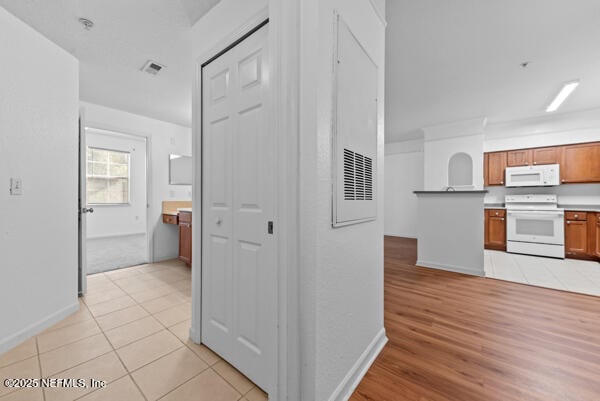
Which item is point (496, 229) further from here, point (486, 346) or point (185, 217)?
point (185, 217)

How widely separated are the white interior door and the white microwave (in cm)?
574

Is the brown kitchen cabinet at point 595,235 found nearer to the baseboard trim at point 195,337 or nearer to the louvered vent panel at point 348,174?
the louvered vent panel at point 348,174

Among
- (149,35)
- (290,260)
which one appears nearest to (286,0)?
(290,260)

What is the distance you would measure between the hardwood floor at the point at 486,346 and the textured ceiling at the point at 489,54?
2.69 meters

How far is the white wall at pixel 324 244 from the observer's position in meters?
1.07

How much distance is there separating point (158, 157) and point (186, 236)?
1593 mm

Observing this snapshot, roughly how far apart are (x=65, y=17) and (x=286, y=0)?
2018 millimetres

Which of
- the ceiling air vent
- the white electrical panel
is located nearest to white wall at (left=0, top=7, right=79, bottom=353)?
the ceiling air vent

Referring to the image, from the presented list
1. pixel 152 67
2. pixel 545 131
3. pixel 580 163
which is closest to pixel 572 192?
pixel 580 163

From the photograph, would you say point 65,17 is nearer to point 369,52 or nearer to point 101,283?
point 369,52

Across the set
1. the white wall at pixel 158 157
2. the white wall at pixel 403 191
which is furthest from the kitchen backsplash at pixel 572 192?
the white wall at pixel 158 157

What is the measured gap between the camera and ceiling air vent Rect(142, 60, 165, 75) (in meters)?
2.56

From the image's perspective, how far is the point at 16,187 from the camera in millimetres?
1817

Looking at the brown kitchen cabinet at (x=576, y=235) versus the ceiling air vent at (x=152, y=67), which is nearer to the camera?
the ceiling air vent at (x=152, y=67)
